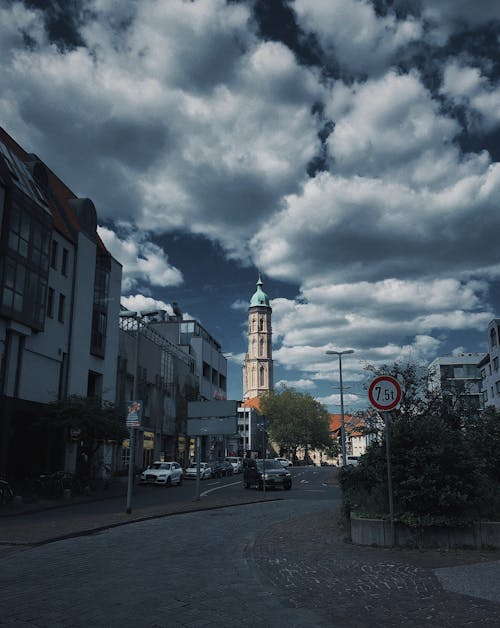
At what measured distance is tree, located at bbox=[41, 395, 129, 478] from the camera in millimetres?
26750

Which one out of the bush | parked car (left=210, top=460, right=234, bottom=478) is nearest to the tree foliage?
the bush

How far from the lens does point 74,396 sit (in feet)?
93.1

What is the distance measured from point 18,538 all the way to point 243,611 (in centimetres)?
747

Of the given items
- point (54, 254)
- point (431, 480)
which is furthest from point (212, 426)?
point (54, 254)

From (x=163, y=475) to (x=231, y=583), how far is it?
28.8 m

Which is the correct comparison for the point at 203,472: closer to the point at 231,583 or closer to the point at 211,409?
the point at 211,409

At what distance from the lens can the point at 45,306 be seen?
29.2m

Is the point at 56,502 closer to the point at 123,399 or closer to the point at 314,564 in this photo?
the point at 314,564

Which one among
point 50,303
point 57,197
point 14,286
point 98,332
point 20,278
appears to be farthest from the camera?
point 98,332

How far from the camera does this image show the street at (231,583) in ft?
18.8

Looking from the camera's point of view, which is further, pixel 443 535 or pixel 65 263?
pixel 65 263

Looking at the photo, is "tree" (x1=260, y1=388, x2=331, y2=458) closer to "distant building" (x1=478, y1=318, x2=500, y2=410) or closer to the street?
"distant building" (x1=478, y1=318, x2=500, y2=410)

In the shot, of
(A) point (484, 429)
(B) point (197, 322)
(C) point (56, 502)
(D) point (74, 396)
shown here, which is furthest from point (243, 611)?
(B) point (197, 322)

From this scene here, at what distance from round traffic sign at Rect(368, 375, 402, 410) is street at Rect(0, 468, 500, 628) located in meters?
2.37
